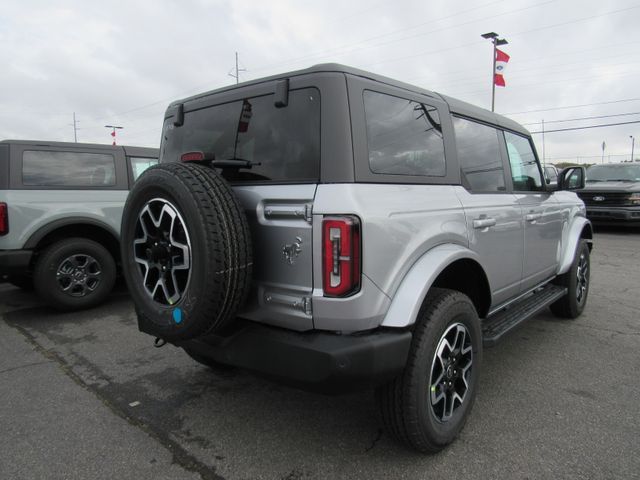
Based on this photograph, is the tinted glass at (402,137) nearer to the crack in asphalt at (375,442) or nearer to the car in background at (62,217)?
the crack in asphalt at (375,442)

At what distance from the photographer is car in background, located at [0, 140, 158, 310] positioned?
4672 mm

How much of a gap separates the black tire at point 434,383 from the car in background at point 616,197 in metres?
9.54

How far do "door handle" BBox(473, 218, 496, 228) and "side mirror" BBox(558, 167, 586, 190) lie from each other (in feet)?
5.37

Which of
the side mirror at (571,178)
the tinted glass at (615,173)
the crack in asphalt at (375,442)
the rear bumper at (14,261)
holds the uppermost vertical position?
the tinted glass at (615,173)

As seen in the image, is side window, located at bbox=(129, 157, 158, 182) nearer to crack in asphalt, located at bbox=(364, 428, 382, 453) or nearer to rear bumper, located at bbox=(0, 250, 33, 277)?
rear bumper, located at bbox=(0, 250, 33, 277)

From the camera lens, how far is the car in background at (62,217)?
4672mm

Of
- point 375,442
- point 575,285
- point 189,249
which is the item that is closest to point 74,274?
point 189,249

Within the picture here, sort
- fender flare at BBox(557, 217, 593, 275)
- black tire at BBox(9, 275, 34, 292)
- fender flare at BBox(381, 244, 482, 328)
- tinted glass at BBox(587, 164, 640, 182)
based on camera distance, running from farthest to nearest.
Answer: tinted glass at BBox(587, 164, 640, 182)
black tire at BBox(9, 275, 34, 292)
fender flare at BBox(557, 217, 593, 275)
fender flare at BBox(381, 244, 482, 328)

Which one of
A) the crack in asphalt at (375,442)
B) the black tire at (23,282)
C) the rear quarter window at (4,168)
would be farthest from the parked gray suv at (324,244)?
the black tire at (23,282)

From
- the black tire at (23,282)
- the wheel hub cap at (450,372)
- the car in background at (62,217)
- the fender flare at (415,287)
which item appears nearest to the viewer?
the fender flare at (415,287)

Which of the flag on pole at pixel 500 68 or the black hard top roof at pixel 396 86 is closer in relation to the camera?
the black hard top roof at pixel 396 86

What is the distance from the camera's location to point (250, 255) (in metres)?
2.15

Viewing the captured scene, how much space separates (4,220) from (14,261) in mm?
423

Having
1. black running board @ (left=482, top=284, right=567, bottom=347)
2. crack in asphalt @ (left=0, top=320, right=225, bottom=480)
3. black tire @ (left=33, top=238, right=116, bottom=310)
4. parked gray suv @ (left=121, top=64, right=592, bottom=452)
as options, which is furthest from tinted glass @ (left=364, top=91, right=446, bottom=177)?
black tire @ (left=33, top=238, right=116, bottom=310)
